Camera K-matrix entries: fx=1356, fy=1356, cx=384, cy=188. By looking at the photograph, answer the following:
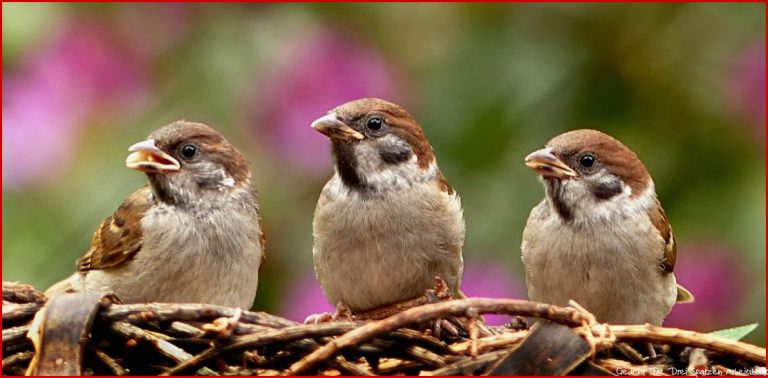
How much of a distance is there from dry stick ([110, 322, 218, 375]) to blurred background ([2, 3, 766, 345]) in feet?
5.09

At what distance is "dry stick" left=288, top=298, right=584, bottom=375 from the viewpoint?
2.28 m

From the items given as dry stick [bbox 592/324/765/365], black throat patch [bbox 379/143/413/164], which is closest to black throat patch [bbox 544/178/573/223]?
black throat patch [bbox 379/143/413/164]

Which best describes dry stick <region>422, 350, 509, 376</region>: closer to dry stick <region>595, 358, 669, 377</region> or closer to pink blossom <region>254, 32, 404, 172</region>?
dry stick <region>595, 358, 669, 377</region>

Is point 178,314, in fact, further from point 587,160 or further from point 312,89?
point 312,89

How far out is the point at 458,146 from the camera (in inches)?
164

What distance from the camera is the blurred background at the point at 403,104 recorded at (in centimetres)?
406

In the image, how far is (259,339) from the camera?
2314mm

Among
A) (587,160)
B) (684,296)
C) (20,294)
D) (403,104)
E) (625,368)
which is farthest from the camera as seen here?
(403,104)

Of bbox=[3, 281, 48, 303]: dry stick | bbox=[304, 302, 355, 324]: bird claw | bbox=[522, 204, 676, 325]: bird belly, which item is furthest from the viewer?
bbox=[522, 204, 676, 325]: bird belly

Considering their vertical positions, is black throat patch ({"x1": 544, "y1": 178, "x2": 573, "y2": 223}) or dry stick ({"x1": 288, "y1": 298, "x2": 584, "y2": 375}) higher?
black throat patch ({"x1": 544, "y1": 178, "x2": 573, "y2": 223})

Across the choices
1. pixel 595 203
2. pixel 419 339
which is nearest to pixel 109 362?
pixel 419 339

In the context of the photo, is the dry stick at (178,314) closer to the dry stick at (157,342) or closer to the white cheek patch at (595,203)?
the dry stick at (157,342)

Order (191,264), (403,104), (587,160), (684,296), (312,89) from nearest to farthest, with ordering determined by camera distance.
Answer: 1. (191,264)
2. (587,160)
3. (684,296)
4. (312,89)
5. (403,104)

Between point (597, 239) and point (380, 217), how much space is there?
20.6 inches
